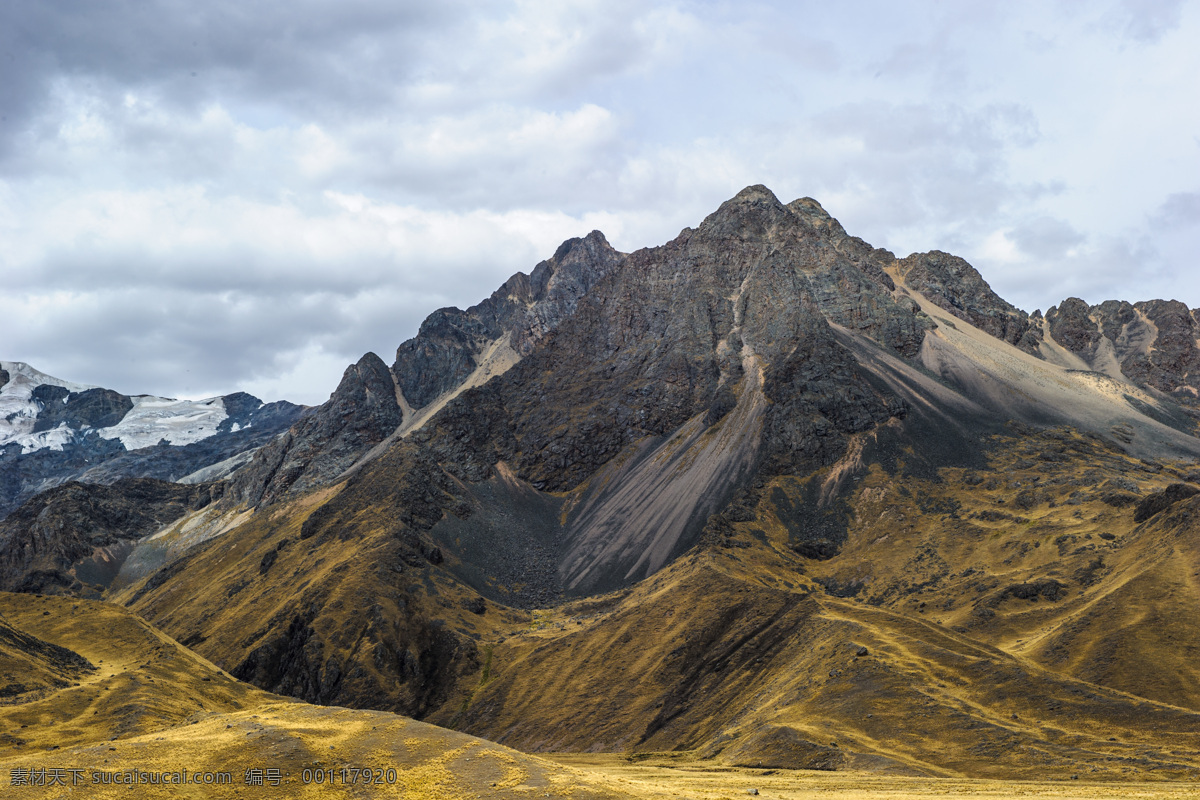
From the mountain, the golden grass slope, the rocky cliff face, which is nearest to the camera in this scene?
the golden grass slope

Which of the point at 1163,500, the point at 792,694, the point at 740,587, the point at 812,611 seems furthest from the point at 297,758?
the point at 1163,500

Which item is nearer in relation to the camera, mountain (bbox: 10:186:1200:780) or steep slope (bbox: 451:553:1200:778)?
steep slope (bbox: 451:553:1200:778)

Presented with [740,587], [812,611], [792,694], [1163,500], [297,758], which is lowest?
[792,694]

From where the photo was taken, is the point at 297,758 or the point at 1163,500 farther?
the point at 1163,500

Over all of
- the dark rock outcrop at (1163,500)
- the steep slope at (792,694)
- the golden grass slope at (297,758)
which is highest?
the dark rock outcrop at (1163,500)

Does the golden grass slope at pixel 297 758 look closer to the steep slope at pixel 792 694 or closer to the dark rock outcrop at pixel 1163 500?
the steep slope at pixel 792 694

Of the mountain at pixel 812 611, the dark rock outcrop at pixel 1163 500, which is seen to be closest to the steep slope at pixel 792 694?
the mountain at pixel 812 611

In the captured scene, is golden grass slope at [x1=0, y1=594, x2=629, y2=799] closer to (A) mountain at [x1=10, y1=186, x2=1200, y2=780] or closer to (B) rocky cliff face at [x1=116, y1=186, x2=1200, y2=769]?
(A) mountain at [x1=10, y1=186, x2=1200, y2=780]

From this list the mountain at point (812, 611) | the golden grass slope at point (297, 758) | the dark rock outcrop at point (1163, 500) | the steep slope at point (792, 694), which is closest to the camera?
the golden grass slope at point (297, 758)

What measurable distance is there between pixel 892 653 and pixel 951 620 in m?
35.4

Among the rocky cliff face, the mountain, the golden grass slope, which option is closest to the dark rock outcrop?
the mountain

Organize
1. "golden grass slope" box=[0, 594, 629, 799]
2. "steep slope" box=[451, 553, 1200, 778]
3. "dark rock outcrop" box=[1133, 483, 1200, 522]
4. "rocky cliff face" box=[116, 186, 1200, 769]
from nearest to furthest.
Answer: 1. "golden grass slope" box=[0, 594, 629, 799]
2. "steep slope" box=[451, 553, 1200, 778]
3. "rocky cliff face" box=[116, 186, 1200, 769]
4. "dark rock outcrop" box=[1133, 483, 1200, 522]

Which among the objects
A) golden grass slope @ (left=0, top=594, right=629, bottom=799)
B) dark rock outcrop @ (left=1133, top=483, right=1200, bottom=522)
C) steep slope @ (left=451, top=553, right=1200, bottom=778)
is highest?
dark rock outcrop @ (left=1133, top=483, right=1200, bottom=522)

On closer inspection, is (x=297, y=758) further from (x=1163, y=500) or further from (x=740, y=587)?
(x=1163, y=500)
